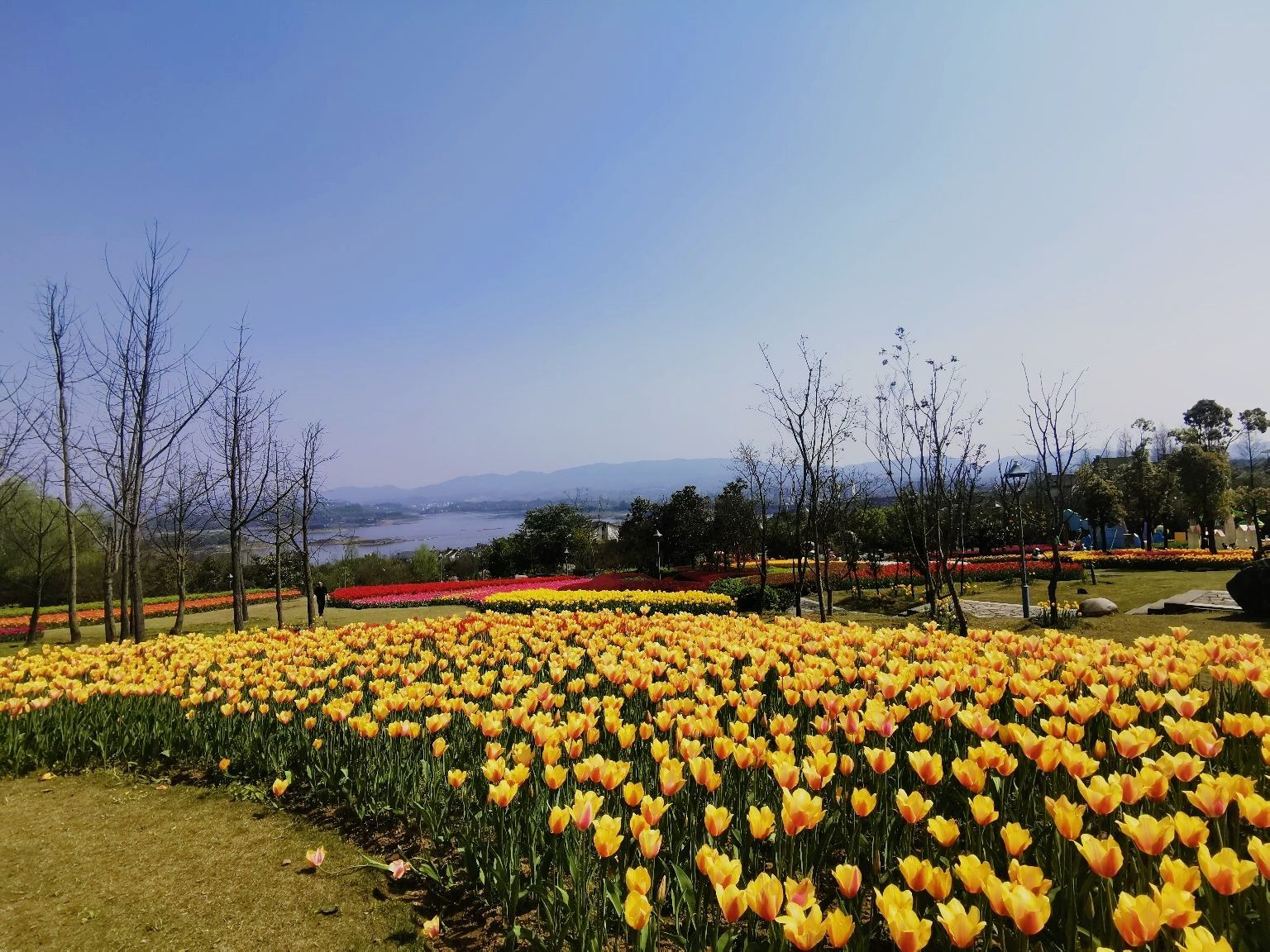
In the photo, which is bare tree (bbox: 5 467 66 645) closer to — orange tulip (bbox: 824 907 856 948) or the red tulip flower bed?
the red tulip flower bed

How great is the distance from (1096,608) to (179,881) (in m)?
16.6

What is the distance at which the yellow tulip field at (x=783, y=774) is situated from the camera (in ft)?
7.05

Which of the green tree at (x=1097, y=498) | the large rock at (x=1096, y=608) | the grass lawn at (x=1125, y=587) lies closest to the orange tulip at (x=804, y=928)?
the large rock at (x=1096, y=608)

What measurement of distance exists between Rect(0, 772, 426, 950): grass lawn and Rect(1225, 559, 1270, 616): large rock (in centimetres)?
1576

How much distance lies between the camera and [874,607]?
19406mm

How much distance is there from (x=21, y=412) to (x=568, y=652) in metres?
15.1

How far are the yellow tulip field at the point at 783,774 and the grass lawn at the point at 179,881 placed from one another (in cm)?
34

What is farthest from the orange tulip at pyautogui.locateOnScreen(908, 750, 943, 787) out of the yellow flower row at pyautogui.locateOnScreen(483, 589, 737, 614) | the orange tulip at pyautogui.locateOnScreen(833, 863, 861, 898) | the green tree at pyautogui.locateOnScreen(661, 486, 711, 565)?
the green tree at pyautogui.locateOnScreen(661, 486, 711, 565)

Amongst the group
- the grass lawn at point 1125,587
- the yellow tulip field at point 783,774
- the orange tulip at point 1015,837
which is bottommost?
the grass lawn at point 1125,587

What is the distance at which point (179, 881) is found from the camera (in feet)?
12.7

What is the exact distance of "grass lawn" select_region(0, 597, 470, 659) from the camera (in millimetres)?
17469

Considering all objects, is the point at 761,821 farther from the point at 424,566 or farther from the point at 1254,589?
the point at 424,566

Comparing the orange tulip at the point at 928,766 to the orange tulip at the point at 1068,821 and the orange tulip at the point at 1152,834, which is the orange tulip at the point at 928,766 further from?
the orange tulip at the point at 1152,834

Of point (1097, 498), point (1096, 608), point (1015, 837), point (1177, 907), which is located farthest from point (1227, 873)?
point (1097, 498)
